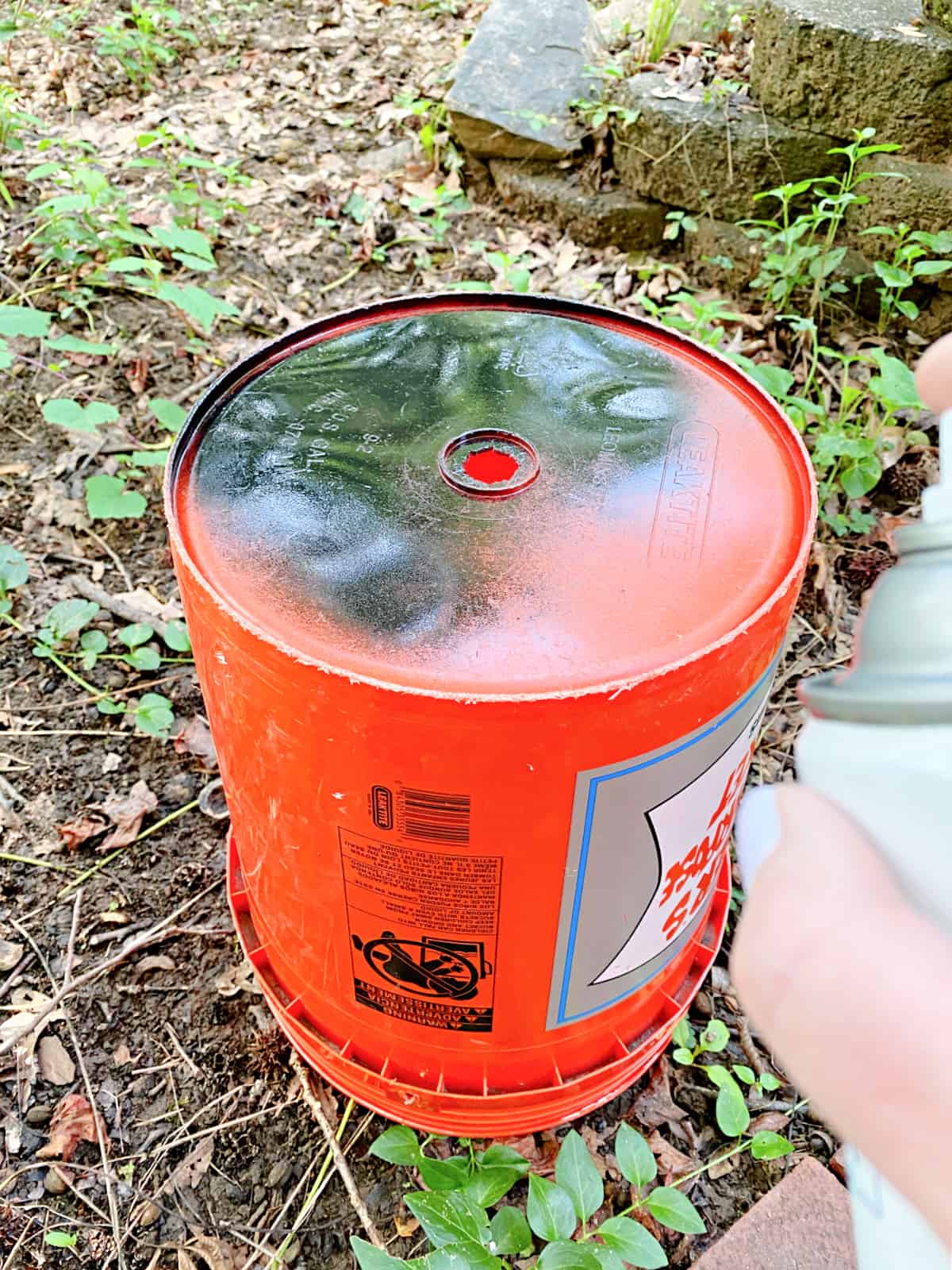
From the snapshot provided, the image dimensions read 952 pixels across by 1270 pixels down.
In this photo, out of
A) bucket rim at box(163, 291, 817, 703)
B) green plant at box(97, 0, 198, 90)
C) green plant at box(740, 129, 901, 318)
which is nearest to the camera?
bucket rim at box(163, 291, 817, 703)

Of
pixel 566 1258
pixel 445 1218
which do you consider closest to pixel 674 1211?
pixel 566 1258

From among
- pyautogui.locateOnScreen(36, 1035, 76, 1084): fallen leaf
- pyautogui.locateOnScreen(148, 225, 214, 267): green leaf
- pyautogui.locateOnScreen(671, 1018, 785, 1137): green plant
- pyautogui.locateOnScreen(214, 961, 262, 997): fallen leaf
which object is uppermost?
pyautogui.locateOnScreen(148, 225, 214, 267): green leaf

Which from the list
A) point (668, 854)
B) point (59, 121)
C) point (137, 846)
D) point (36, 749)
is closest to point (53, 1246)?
point (137, 846)

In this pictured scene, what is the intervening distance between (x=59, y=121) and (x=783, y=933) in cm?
452

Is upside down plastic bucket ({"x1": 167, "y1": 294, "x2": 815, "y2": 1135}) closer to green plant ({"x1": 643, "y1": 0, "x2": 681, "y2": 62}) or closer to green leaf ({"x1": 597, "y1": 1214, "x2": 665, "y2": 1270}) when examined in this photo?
green leaf ({"x1": 597, "y1": 1214, "x2": 665, "y2": 1270})

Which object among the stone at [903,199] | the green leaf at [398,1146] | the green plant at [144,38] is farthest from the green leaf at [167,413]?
the green plant at [144,38]

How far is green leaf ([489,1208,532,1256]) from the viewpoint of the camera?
52.2 inches

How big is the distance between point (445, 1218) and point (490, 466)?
100cm

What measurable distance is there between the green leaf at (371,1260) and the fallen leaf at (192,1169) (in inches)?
17.8

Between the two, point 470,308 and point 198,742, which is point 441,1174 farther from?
point 470,308

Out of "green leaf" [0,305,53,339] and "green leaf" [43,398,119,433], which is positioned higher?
"green leaf" [0,305,53,339]

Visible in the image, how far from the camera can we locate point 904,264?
2918 millimetres

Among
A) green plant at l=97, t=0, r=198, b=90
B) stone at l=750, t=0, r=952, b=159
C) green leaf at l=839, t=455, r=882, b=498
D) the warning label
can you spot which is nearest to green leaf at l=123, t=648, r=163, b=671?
the warning label

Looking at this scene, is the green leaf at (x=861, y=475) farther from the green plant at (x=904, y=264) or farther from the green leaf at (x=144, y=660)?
the green leaf at (x=144, y=660)
